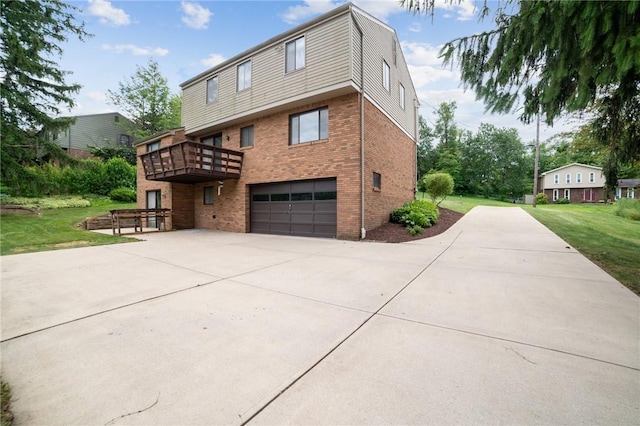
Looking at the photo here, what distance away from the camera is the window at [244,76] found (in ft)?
39.3

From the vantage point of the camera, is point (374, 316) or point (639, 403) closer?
point (639, 403)

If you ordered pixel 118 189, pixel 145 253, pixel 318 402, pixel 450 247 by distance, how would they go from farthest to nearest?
pixel 118 189, pixel 450 247, pixel 145 253, pixel 318 402

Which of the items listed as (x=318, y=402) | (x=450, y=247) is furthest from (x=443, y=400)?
A: (x=450, y=247)

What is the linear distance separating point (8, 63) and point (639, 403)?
20993mm

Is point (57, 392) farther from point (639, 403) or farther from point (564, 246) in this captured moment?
point (564, 246)

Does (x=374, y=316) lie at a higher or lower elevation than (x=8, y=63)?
lower

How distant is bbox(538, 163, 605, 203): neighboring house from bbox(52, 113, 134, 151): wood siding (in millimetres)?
59802

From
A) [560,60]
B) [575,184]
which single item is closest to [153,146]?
[560,60]

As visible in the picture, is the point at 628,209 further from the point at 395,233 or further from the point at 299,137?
the point at 299,137

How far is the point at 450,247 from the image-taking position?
25.3 ft

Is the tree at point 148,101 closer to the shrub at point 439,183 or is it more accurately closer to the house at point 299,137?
the house at point 299,137

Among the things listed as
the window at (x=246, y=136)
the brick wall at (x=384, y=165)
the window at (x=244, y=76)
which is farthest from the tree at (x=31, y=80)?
the brick wall at (x=384, y=165)

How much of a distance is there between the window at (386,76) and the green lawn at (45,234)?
501 inches

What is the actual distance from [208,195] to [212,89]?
18.8 ft
